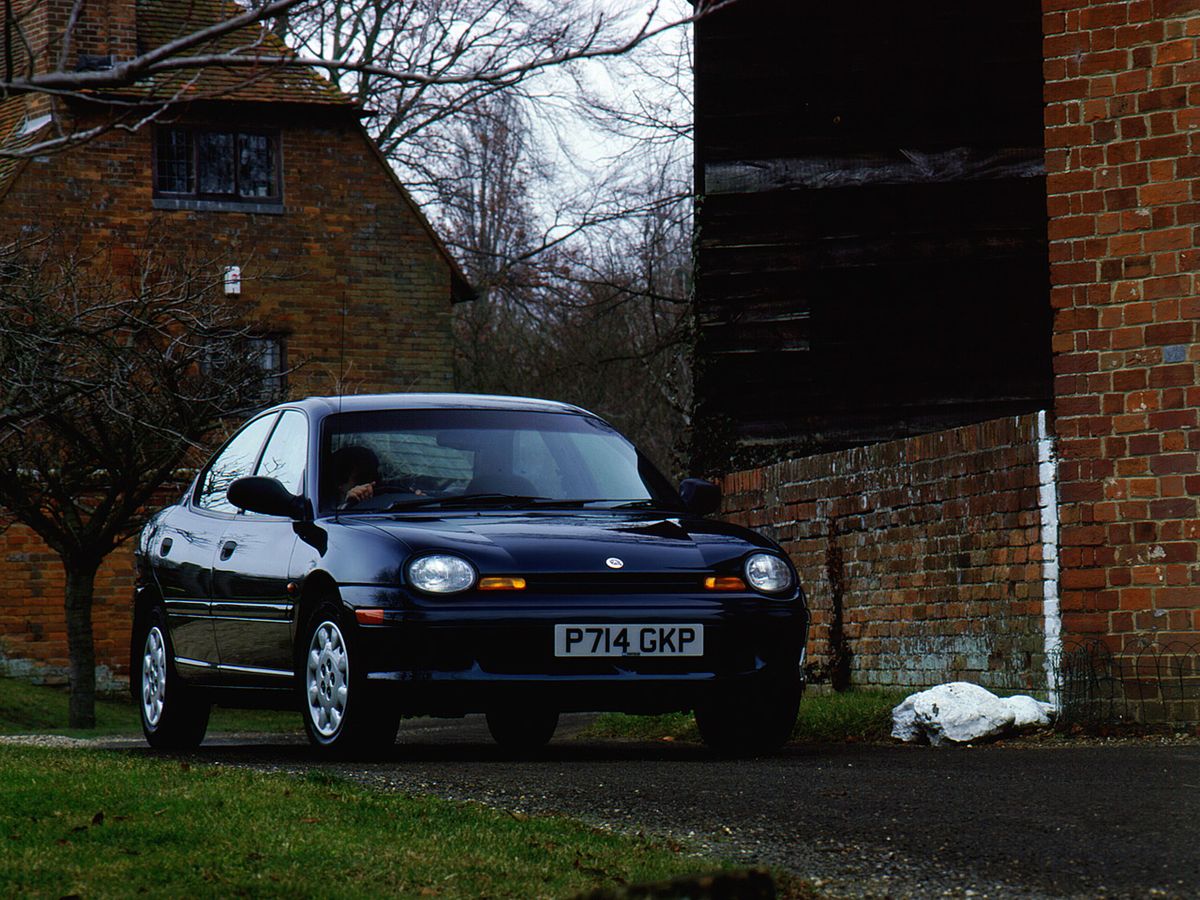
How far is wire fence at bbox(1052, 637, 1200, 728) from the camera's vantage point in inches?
373

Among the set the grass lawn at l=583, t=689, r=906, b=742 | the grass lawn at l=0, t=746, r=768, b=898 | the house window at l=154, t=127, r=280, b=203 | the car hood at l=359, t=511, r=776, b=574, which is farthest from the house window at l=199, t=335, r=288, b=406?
the grass lawn at l=0, t=746, r=768, b=898

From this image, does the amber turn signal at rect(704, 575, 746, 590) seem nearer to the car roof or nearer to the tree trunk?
the car roof

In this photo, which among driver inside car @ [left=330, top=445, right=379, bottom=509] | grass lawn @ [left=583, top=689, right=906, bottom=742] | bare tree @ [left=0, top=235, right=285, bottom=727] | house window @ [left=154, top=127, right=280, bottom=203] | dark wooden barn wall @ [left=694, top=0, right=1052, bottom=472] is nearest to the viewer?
driver inside car @ [left=330, top=445, right=379, bottom=509]

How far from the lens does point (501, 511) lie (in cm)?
836

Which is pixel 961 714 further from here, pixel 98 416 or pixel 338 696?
pixel 98 416

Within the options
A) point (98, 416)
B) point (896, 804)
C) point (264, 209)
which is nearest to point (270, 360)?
point (264, 209)

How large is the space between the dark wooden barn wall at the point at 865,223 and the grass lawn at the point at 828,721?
339 centimetres

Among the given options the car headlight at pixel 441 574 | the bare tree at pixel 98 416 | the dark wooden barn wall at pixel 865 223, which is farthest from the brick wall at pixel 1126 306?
the bare tree at pixel 98 416

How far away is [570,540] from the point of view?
25.5ft

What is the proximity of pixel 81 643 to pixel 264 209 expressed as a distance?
904 cm

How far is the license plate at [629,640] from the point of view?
299 inches

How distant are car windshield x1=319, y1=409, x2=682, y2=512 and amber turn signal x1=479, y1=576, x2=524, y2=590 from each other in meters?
0.92

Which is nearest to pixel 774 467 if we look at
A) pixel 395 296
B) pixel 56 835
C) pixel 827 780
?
pixel 827 780

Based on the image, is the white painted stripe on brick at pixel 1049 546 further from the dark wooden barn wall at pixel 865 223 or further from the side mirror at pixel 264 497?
the dark wooden barn wall at pixel 865 223
